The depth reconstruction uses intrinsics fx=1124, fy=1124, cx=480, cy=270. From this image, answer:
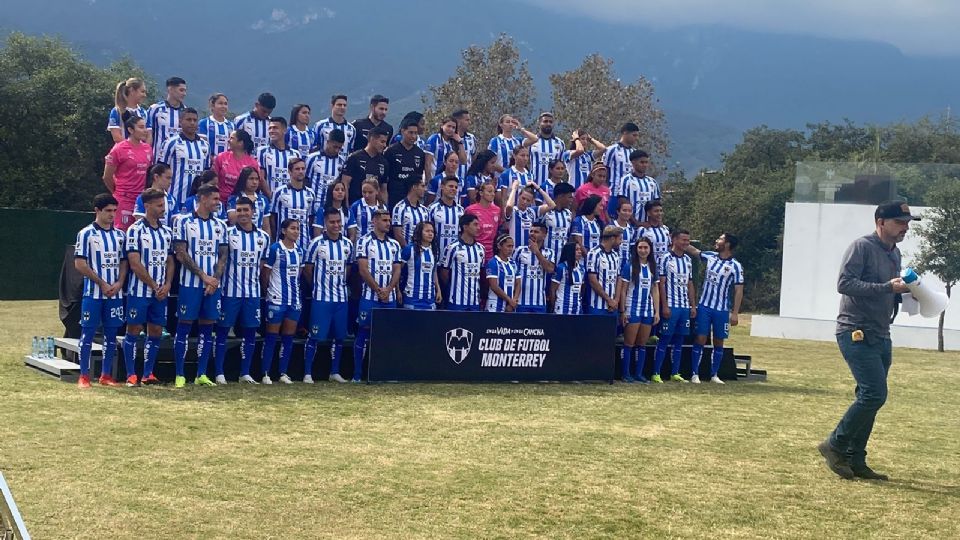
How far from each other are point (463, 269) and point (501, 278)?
52cm

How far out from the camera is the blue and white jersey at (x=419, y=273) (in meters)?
13.2

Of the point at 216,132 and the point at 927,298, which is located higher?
the point at 216,132

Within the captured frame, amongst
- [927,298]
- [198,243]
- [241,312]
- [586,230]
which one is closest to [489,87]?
[586,230]

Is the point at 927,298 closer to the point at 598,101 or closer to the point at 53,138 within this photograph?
the point at 598,101

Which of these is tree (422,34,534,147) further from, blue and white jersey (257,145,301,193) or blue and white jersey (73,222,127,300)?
blue and white jersey (73,222,127,300)

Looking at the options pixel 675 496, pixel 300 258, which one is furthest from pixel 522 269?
pixel 675 496

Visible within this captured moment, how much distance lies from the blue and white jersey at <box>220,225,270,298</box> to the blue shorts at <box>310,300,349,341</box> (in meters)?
0.77

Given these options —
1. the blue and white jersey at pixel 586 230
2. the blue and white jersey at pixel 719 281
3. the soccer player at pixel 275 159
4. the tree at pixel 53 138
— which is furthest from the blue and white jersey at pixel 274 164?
the tree at pixel 53 138

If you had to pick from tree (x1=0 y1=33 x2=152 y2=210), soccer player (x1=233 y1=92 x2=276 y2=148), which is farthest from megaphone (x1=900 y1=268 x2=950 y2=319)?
tree (x1=0 y1=33 x2=152 y2=210)

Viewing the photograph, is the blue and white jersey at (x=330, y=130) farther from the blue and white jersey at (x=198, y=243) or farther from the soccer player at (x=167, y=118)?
the blue and white jersey at (x=198, y=243)

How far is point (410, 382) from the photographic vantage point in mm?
12766

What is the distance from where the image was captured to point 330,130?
47.0ft

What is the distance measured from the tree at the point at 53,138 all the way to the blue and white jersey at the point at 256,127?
26825 mm

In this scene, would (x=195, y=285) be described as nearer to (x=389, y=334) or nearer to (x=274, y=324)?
(x=274, y=324)
